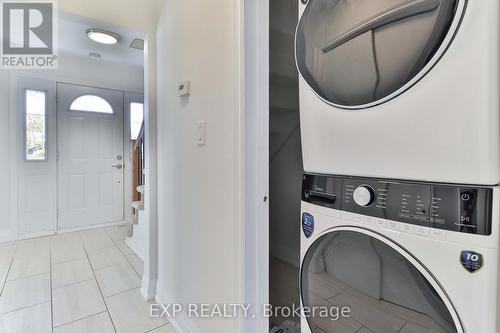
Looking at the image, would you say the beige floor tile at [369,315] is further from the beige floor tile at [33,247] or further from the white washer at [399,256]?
the beige floor tile at [33,247]

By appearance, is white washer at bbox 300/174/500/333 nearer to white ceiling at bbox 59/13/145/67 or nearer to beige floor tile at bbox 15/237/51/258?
white ceiling at bbox 59/13/145/67

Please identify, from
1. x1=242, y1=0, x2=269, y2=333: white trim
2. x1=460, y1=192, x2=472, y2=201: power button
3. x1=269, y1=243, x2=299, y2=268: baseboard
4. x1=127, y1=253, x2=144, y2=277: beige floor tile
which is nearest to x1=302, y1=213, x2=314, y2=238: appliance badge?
x1=242, y1=0, x2=269, y2=333: white trim

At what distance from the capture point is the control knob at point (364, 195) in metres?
0.64

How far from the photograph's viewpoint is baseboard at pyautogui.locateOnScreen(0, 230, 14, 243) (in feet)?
9.85

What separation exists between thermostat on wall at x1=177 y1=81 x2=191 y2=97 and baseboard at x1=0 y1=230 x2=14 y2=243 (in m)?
3.25

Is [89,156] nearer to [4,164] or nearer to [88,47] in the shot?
[4,164]

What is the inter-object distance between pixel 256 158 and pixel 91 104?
3.56 m

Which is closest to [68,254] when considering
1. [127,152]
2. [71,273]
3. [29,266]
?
[29,266]

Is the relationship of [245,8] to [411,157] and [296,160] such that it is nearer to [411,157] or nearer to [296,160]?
[411,157]

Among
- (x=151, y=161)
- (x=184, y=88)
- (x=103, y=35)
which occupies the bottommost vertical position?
(x=151, y=161)

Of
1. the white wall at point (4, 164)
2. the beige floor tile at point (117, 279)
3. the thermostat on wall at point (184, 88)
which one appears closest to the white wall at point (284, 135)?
the thermostat on wall at point (184, 88)

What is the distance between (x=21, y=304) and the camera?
1.77 metres

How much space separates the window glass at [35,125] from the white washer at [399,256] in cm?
383

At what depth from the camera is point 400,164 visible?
585mm
